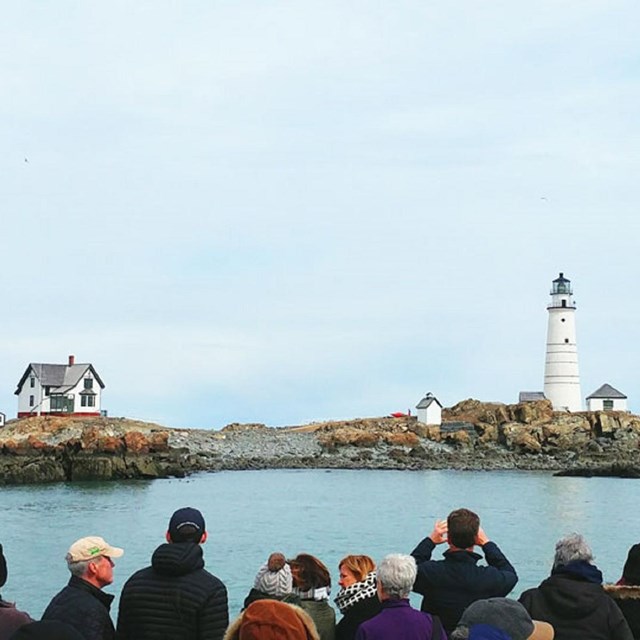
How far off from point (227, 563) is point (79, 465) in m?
28.5

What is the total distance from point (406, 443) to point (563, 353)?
13759 millimetres

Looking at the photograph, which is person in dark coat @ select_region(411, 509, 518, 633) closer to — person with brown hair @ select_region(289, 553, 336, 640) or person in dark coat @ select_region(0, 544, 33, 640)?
person with brown hair @ select_region(289, 553, 336, 640)

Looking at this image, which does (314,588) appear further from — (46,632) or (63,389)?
(63,389)

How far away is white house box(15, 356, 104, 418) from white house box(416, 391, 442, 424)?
24119mm

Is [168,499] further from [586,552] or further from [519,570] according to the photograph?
[586,552]

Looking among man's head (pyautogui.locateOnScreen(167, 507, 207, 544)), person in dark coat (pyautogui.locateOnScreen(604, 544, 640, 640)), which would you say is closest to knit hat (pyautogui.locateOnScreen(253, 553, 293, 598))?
man's head (pyautogui.locateOnScreen(167, 507, 207, 544))

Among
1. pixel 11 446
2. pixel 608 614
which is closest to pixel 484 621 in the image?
pixel 608 614

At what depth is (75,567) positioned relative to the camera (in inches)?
228

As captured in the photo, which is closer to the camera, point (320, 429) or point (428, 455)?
point (428, 455)

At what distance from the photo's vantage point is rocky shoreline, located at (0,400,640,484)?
6831 cm

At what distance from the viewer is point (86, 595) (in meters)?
5.77

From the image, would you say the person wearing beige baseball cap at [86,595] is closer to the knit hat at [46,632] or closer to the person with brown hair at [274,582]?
the person with brown hair at [274,582]

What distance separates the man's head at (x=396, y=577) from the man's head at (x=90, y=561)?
1.50 metres

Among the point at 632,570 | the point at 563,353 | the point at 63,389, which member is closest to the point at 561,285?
the point at 563,353
